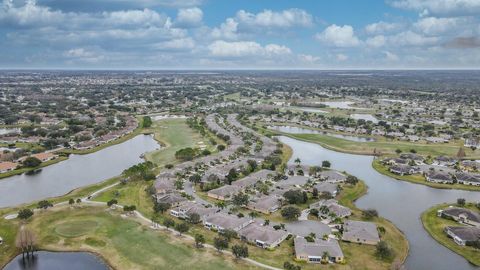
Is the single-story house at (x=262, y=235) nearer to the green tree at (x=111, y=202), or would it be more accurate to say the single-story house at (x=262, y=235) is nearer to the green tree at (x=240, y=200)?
the green tree at (x=240, y=200)

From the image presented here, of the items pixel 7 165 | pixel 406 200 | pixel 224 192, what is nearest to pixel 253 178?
pixel 224 192

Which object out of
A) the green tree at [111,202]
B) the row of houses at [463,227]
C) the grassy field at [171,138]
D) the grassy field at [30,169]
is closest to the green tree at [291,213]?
the row of houses at [463,227]

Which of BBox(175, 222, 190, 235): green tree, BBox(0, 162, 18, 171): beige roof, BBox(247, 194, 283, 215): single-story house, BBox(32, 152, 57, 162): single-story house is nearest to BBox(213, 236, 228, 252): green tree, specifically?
BBox(175, 222, 190, 235): green tree

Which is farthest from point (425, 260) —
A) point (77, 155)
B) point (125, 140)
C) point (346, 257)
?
point (125, 140)

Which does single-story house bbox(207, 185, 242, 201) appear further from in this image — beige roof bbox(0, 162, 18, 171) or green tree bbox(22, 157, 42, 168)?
beige roof bbox(0, 162, 18, 171)

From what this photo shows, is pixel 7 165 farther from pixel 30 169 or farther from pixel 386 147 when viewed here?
pixel 386 147

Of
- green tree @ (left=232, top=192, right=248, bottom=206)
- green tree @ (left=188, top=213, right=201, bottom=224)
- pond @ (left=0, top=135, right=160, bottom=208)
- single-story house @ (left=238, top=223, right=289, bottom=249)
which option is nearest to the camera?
single-story house @ (left=238, top=223, right=289, bottom=249)
